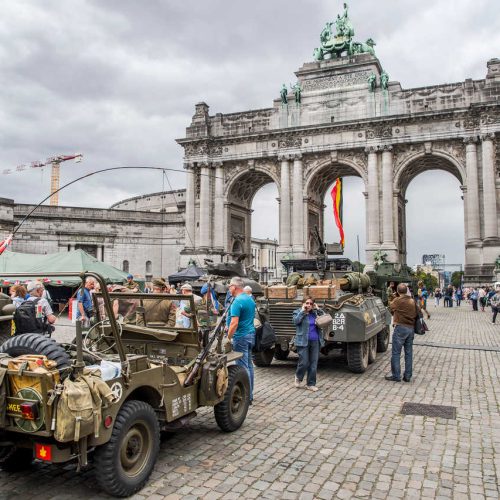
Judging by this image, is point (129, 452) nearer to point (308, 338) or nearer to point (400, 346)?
point (308, 338)

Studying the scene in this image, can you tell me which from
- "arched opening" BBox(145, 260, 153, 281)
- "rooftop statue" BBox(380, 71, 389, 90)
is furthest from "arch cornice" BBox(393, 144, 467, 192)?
"arched opening" BBox(145, 260, 153, 281)

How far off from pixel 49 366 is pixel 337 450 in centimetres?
348

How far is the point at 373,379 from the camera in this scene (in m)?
9.68

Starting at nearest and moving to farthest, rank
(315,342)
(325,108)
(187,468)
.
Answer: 1. (187,468)
2. (315,342)
3. (325,108)

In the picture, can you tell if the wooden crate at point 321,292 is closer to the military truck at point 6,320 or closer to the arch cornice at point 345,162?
the military truck at point 6,320

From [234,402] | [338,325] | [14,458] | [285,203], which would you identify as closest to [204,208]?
[285,203]

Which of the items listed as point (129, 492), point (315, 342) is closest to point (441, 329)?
point (315, 342)

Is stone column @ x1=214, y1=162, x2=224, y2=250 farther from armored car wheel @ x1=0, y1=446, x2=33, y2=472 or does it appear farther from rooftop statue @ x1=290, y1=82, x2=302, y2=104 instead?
armored car wheel @ x1=0, y1=446, x2=33, y2=472

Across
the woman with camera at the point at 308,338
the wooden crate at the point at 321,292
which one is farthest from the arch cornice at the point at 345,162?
the woman with camera at the point at 308,338

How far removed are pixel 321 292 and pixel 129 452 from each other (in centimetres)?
648

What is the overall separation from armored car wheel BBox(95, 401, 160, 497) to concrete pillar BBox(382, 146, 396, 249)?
36868 mm

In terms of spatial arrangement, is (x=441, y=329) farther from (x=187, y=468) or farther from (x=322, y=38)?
(x=322, y=38)

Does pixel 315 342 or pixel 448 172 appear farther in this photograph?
pixel 448 172

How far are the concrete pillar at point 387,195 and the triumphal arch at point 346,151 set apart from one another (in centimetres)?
8
